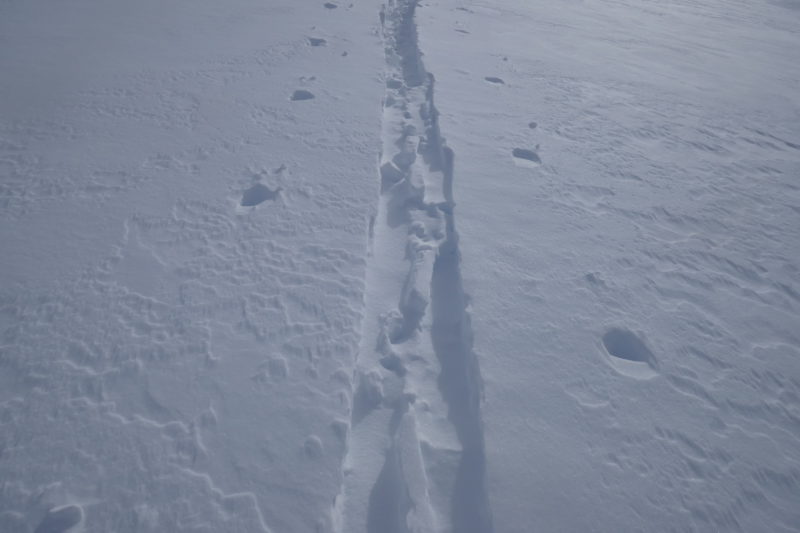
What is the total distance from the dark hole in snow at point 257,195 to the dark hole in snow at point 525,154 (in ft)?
5.84

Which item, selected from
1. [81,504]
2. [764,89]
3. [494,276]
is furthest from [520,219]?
[764,89]

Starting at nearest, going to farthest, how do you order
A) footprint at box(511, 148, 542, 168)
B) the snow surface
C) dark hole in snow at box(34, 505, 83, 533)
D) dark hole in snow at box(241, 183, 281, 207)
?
1. dark hole in snow at box(34, 505, 83, 533)
2. the snow surface
3. dark hole in snow at box(241, 183, 281, 207)
4. footprint at box(511, 148, 542, 168)

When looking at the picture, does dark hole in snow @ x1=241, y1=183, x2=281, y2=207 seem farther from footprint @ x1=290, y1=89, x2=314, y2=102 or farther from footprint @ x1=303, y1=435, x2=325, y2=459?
footprint @ x1=303, y1=435, x2=325, y2=459

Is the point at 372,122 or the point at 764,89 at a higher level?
the point at 764,89

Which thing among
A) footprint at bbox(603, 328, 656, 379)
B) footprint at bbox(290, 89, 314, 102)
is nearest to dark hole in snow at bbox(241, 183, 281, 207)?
footprint at bbox(290, 89, 314, 102)

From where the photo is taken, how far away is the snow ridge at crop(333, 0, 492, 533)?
1.73m

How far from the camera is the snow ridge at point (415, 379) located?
173 cm

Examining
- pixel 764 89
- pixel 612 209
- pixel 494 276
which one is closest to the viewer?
pixel 494 276

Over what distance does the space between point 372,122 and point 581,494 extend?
9.31 ft

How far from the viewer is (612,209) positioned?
3.04 metres

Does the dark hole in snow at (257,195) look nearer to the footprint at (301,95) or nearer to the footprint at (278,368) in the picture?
the footprint at (278,368)

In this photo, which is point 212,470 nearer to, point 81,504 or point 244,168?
point 81,504

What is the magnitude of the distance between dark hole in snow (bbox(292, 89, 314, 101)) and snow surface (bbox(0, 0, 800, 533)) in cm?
4

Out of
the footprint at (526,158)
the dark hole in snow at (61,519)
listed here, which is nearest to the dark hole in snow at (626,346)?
the footprint at (526,158)
